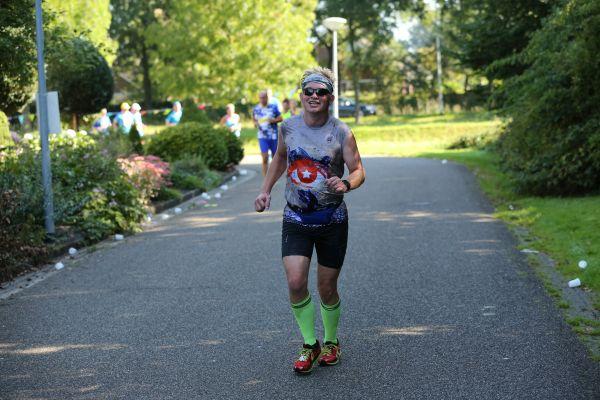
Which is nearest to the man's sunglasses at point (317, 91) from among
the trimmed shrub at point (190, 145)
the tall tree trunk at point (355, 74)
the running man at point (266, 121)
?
the running man at point (266, 121)

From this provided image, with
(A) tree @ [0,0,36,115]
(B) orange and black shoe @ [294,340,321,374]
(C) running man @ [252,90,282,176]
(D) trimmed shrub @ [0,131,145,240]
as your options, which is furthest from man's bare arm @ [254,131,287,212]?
(C) running man @ [252,90,282,176]

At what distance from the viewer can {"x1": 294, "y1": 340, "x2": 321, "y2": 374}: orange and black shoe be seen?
552 cm

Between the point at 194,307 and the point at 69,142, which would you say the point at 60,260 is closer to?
the point at 194,307

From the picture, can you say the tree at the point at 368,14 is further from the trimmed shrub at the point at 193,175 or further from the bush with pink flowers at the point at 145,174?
the bush with pink flowers at the point at 145,174

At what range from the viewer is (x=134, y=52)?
234 feet

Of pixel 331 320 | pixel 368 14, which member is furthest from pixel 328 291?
pixel 368 14

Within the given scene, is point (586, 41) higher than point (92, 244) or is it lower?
higher

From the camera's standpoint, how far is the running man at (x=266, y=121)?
18.6 m

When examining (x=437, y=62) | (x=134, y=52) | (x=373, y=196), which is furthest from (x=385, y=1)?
(x=373, y=196)

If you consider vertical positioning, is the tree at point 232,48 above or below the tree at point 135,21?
below

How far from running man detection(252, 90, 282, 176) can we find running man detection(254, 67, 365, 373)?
12.9 metres

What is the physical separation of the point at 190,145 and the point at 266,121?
3088 mm

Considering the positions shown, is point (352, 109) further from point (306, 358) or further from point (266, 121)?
point (306, 358)

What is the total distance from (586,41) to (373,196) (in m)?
4.95
